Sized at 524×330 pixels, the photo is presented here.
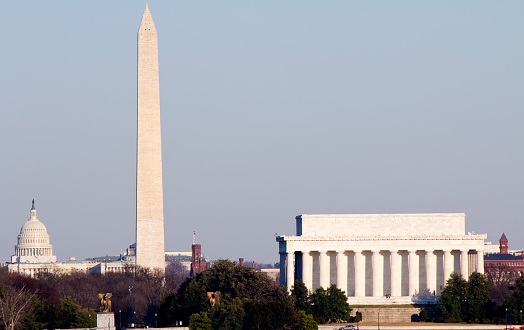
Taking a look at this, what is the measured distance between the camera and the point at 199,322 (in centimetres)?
11162

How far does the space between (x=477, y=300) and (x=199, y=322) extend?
3365 cm

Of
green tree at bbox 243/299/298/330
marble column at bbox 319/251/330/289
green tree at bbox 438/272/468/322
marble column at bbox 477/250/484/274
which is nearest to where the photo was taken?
green tree at bbox 243/299/298/330

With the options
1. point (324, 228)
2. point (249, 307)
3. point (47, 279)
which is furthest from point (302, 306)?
point (47, 279)

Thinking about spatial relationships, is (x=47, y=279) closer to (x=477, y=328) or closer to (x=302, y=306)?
(x=302, y=306)

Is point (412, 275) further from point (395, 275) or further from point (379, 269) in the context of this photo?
point (379, 269)

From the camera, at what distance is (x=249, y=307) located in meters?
112

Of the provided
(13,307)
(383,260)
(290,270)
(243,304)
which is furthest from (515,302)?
(13,307)

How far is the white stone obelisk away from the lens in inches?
6181

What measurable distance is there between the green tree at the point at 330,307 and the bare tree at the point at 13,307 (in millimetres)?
31864

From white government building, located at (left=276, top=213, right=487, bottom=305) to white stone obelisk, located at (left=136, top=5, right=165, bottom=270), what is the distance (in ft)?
70.4

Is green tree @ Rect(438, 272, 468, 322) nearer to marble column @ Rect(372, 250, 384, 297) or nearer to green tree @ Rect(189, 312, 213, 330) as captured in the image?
marble column @ Rect(372, 250, 384, 297)

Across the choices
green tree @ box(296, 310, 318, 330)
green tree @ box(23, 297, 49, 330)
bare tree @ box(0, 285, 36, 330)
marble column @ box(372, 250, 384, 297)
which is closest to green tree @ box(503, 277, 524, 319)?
green tree @ box(296, 310, 318, 330)

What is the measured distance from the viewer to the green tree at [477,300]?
12562 cm

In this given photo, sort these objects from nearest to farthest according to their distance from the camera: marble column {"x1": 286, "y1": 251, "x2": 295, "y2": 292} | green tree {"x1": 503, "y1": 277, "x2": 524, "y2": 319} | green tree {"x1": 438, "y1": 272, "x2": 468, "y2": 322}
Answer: green tree {"x1": 503, "y1": 277, "x2": 524, "y2": 319}
green tree {"x1": 438, "y1": 272, "x2": 468, "y2": 322}
marble column {"x1": 286, "y1": 251, "x2": 295, "y2": 292}
